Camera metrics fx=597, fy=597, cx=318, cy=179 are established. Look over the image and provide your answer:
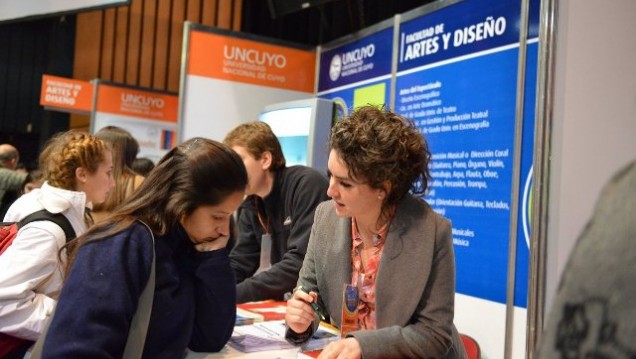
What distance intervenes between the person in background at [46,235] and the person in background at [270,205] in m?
0.68

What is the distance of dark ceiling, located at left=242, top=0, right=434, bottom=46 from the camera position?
22.2 feet

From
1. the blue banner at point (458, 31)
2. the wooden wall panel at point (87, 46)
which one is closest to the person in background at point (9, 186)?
the blue banner at point (458, 31)

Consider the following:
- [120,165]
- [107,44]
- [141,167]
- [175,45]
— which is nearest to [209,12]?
[175,45]

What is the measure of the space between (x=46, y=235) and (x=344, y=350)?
0.98m

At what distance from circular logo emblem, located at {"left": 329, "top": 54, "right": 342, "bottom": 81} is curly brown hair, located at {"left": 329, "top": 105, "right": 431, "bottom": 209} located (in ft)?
8.49

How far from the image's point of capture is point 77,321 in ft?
3.84

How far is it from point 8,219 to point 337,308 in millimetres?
1180

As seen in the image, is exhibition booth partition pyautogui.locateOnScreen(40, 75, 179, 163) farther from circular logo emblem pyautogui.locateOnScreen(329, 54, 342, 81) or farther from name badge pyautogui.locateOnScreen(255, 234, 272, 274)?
name badge pyautogui.locateOnScreen(255, 234, 272, 274)

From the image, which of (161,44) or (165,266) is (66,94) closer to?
(161,44)

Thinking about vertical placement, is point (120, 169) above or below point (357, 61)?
below

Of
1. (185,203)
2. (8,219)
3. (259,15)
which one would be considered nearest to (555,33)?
(185,203)

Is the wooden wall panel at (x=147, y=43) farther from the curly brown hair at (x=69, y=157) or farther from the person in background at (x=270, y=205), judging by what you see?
the curly brown hair at (x=69, y=157)

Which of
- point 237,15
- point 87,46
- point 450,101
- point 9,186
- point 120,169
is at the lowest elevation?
point 9,186

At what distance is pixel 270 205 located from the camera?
2.71m
